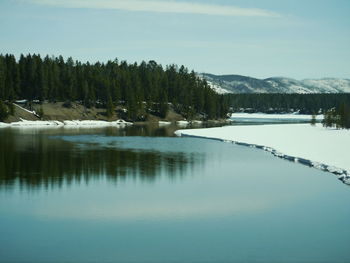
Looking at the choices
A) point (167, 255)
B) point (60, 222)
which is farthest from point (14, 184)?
point (167, 255)

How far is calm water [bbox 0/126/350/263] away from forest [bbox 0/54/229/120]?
8235 cm

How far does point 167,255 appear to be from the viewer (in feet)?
58.2

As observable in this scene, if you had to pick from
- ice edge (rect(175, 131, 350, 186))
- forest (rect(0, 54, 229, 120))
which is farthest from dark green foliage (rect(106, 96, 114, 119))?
ice edge (rect(175, 131, 350, 186))

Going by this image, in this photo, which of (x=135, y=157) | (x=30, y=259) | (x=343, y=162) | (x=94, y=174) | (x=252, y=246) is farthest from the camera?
(x=135, y=157)

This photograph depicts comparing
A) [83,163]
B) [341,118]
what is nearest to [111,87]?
[341,118]

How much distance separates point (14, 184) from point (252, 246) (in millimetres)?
18814

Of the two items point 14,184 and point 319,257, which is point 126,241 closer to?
point 319,257

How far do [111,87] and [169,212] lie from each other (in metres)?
133

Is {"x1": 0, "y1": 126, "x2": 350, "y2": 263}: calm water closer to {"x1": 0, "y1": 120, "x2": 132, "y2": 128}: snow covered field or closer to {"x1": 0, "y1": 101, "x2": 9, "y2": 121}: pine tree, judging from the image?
{"x1": 0, "y1": 101, "x2": 9, "y2": 121}: pine tree

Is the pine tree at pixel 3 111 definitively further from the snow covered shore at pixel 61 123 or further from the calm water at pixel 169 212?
the calm water at pixel 169 212

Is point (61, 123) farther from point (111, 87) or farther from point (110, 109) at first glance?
point (111, 87)

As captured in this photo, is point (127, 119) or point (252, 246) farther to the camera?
point (127, 119)

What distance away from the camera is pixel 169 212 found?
24438 millimetres

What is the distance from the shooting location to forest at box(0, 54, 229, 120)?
5271 inches
